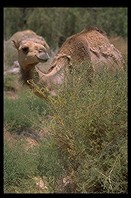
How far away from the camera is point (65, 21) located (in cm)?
2959

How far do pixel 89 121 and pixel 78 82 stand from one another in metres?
0.68

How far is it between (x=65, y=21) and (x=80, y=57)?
807 inches

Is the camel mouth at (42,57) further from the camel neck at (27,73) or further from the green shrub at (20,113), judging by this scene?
the green shrub at (20,113)

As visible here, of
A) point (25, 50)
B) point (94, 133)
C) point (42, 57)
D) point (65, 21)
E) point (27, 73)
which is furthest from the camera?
point (65, 21)

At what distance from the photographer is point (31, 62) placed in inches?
346

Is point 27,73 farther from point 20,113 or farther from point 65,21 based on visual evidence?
point 65,21

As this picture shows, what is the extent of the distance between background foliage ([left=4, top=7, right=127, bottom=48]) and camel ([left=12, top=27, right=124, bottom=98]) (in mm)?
18338

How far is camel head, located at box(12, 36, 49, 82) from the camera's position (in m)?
8.63

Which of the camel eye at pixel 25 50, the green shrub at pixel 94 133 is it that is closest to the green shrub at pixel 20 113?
the camel eye at pixel 25 50

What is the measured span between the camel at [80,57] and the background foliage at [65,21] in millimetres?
18338

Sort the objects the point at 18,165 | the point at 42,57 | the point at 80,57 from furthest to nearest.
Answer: the point at 80,57, the point at 42,57, the point at 18,165

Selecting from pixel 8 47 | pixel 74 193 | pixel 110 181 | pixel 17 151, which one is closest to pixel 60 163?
pixel 74 193

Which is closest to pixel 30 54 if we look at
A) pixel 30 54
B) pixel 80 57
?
pixel 30 54

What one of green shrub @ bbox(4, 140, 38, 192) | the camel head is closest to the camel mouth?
the camel head
